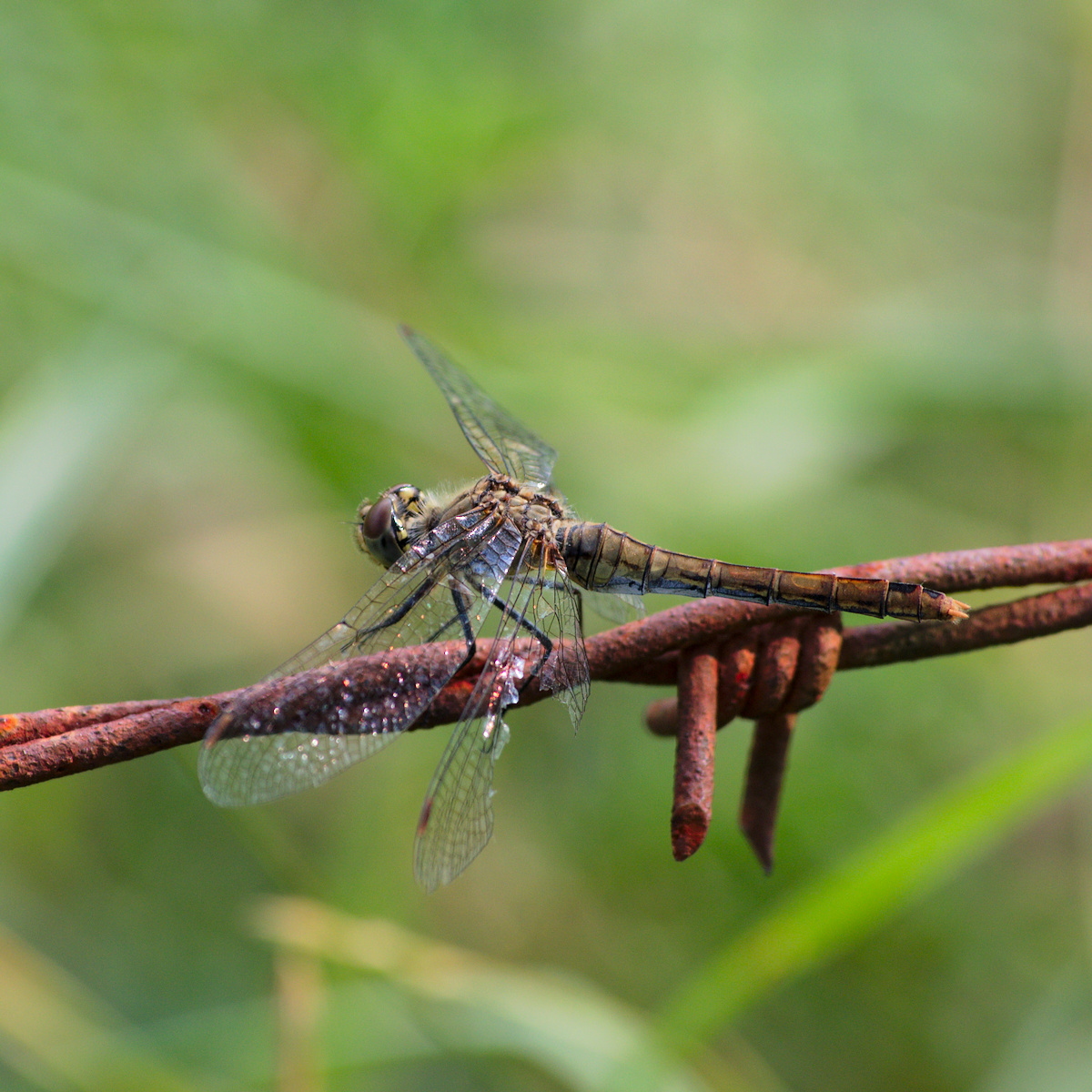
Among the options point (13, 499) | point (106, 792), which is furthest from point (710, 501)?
point (106, 792)

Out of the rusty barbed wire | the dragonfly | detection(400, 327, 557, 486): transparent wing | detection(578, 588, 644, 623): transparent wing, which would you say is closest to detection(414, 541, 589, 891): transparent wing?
the dragonfly

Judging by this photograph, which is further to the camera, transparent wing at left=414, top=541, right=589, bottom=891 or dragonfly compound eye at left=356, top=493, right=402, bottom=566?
dragonfly compound eye at left=356, top=493, right=402, bottom=566

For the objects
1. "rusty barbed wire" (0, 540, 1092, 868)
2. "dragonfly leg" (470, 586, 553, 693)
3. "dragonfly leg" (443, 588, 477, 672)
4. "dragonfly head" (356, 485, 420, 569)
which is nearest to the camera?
"rusty barbed wire" (0, 540, 1092, 868)

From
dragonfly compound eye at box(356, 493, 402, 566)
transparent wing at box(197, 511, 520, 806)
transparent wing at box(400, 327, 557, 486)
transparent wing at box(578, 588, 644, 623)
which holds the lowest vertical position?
transparent wing at box(197, 511, 520, 806)

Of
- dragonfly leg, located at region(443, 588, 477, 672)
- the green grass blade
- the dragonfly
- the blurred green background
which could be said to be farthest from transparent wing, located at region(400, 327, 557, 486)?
the green grass blade

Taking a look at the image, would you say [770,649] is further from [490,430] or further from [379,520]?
[490,430]

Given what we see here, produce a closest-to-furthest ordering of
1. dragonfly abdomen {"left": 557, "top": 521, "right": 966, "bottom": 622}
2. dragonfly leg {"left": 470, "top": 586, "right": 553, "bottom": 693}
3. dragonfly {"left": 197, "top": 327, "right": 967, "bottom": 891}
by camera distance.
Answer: dragonfly {"left": 197, "top": 327, "right": 967, "bottom": 891} < dragonfly leg {"left": 470, "top": 586, "right": 553, "bottom": 693} < dragonfly abdomen {"left": 557, "top": 521, "right": 966, "bottom": 622}

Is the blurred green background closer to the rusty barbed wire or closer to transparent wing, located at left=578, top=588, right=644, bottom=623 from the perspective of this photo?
the rusty barbed wire

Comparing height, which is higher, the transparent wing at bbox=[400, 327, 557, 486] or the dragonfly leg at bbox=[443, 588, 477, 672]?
the transparent wing at bbox=[400, 327, 557, 486]

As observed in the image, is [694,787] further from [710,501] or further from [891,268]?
[891,268]

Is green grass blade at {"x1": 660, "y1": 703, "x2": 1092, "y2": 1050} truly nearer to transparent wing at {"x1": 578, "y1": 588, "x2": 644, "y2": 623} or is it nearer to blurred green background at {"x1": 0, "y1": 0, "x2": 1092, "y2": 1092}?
blurred green background at {"x1": 0, "y1": 0, "x2": 1092, "y2": 1092}
